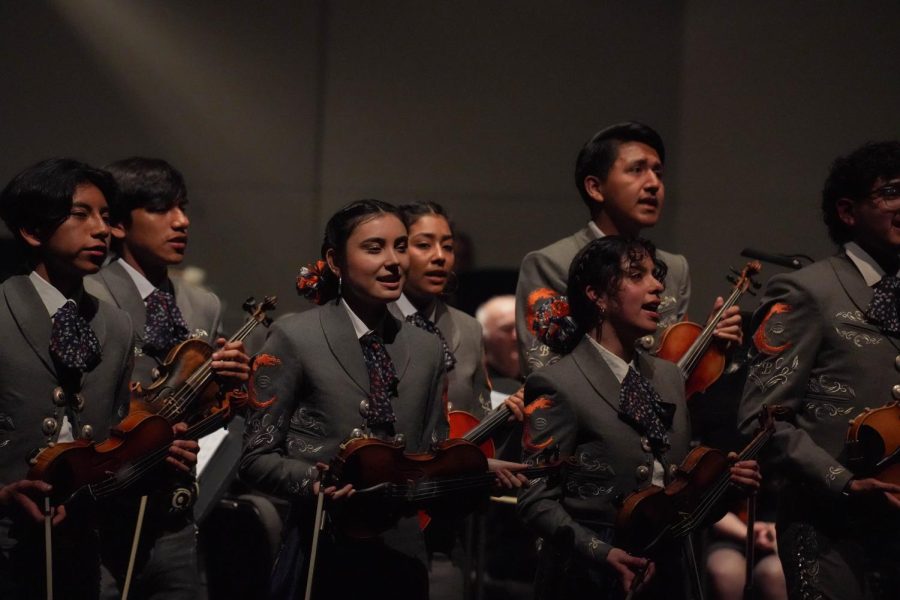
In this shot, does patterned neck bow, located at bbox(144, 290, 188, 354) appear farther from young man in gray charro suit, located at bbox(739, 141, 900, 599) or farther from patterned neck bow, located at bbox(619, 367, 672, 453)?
young man in gray charro suit, located at bbox(739, 141, 900, 599)

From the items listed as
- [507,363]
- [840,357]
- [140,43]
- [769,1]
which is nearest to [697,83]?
[769,1]

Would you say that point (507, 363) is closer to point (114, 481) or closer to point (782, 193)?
point (782, 193)

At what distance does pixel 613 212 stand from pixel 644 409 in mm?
968

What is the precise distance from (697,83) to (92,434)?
4.17 meters

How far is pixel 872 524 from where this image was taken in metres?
3.22

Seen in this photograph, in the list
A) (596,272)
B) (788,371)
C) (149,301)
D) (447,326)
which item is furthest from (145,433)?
(788,371)

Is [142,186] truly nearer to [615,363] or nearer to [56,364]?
[56,364]

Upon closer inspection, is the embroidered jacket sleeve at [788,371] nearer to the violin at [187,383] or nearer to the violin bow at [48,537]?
the violin at [187,383]

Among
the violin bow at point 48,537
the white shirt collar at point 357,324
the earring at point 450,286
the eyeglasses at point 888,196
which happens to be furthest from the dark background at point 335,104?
the violin bow at point 48,537

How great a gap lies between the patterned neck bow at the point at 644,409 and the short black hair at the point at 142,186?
4.93ft

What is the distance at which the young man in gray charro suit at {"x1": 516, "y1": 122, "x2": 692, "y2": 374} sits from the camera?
379 centimetres

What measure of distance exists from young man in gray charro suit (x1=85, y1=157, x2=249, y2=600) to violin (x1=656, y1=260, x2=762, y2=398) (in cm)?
117

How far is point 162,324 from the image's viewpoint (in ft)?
12.3

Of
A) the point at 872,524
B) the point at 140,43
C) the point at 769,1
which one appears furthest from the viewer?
the point at 140,43
